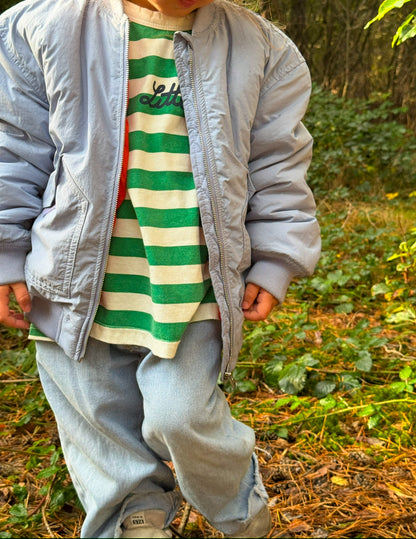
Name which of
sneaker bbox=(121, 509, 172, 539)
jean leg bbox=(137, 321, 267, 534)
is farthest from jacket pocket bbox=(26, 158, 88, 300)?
sneaker bbox=(121, 509, 172, 539)

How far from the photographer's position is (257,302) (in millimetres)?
1661

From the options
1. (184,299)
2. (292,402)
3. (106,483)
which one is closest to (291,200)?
(184,299)

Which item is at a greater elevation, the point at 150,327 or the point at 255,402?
the point at 150,327

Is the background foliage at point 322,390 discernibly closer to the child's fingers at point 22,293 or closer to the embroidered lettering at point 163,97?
the embroidered lettering at point 163,97

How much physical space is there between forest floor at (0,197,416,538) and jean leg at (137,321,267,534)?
0.83 ft

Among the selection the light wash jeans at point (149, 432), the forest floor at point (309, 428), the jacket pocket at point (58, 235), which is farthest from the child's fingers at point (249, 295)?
the forest floor at point (309, 428)

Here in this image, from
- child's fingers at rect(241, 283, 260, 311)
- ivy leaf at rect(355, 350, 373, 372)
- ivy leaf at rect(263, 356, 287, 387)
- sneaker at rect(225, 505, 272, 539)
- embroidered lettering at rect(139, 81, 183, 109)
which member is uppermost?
embroidered lettering at rect(139, 81, 183, 109)

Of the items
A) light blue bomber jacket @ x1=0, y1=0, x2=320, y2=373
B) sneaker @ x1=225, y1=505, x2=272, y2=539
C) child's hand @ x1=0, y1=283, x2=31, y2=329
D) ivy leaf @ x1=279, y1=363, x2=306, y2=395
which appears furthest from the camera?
ivy leaf @ x1=279, y1=363, x2=306, y2=395

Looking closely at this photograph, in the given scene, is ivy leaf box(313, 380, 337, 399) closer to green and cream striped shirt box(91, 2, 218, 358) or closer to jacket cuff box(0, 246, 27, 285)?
green and cream striped shirt box(91, 2, 218, 358)

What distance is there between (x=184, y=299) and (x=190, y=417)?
0.27m

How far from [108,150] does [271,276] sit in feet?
1.66

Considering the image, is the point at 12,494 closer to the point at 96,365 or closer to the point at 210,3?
the point at 96,365

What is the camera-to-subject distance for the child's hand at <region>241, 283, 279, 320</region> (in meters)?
1.64

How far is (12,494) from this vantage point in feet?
6.63
